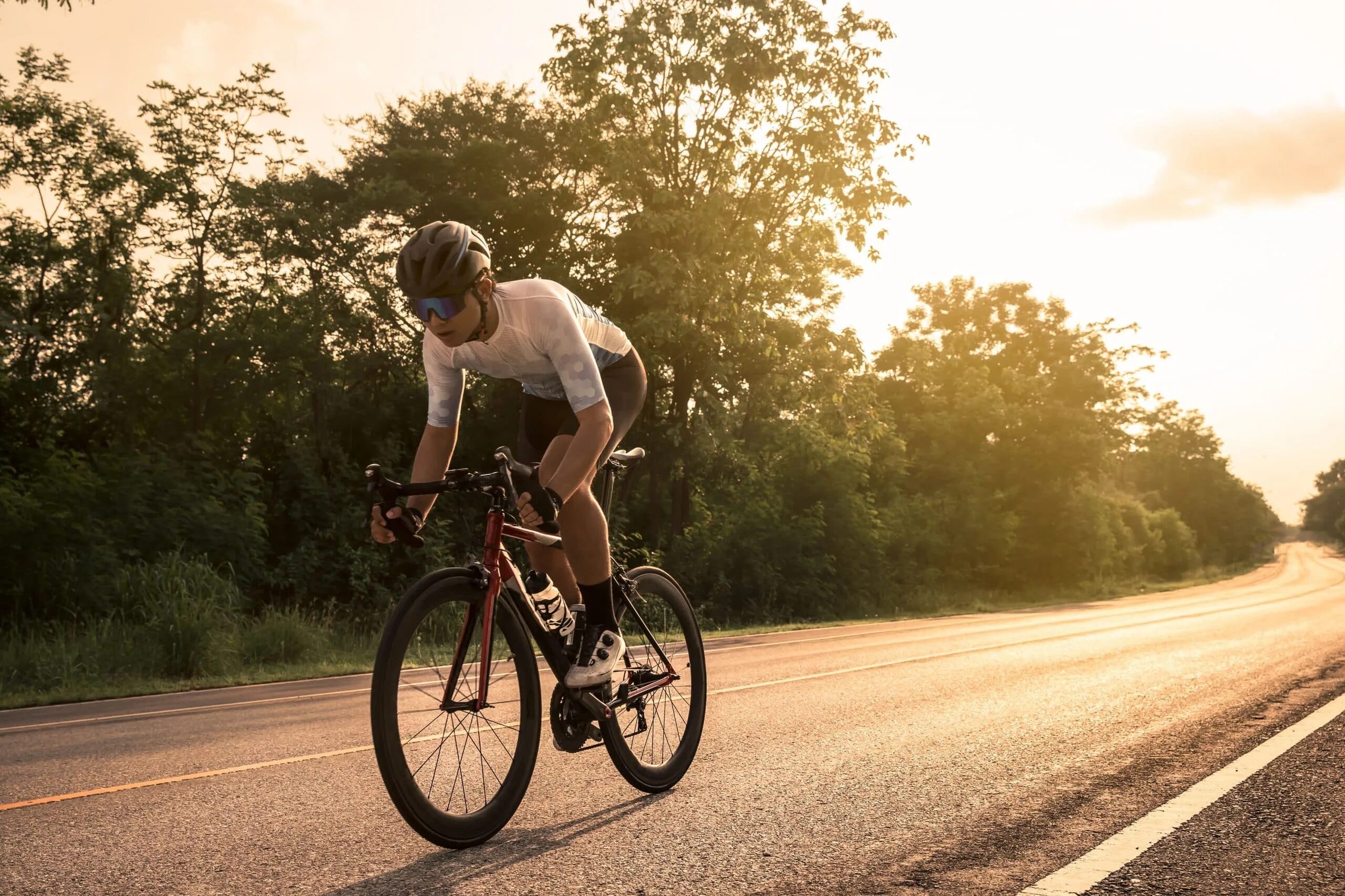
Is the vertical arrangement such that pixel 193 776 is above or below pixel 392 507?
below

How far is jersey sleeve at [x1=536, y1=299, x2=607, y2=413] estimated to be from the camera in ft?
13.0

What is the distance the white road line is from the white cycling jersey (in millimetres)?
2145

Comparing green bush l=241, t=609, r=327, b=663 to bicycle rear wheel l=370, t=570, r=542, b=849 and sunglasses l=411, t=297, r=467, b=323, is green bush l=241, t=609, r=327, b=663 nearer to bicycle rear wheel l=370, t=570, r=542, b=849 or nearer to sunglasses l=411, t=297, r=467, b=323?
bicycle rear wheel l=370, t=570, r=542, b=849

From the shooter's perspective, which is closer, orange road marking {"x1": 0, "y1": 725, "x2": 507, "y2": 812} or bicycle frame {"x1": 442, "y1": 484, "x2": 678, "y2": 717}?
bicycle frame {"x1": 442, "y1": 484, "x2": 678, "y2": 717}

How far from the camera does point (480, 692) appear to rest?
12.9 ft

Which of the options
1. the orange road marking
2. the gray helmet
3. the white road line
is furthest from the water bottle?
the white road line

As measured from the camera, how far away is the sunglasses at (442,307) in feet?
12.4

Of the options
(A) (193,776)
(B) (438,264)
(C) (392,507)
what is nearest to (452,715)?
(C) (392,507)

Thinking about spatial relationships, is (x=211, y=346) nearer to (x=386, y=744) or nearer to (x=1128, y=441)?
(x=386, y=744)

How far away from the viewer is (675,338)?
2220 cm

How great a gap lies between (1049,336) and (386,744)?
198 feet

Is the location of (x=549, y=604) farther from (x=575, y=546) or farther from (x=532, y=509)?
(x=532, y=509)

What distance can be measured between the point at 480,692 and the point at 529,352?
1232 mm

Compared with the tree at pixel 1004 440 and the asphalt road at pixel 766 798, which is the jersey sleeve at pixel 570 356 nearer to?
the asphalt road at pixel 766 798
